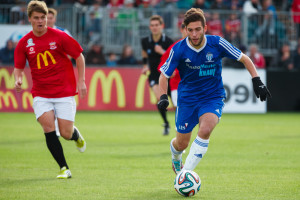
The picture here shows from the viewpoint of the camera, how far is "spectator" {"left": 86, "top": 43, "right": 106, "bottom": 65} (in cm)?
2155

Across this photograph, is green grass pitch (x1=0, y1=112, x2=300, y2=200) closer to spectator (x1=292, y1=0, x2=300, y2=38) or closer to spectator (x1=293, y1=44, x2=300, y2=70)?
spectator (x1=293, y1=44, x2=300, y2=70)

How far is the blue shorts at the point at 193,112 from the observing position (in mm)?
7461

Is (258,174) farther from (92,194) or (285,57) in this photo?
(285,57)

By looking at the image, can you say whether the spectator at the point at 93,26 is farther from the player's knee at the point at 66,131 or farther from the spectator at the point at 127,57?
the player's knee at the point at 66,131

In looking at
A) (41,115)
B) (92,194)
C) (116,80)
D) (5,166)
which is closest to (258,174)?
(92,194)

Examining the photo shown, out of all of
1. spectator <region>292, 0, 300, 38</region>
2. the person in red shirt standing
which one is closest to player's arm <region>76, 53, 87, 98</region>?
the person in red shirt standing

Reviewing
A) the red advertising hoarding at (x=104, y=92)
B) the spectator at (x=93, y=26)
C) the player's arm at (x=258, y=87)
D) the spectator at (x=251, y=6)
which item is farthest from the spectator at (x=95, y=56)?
the player's arm at (x=258, y=87)

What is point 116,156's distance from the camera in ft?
35.1

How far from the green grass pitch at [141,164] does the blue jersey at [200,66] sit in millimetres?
1237

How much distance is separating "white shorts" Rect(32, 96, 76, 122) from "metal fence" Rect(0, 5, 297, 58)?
537 inches

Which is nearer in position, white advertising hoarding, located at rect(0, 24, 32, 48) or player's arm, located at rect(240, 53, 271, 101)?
player's arm, located at rect(240, 53, 271, 101)

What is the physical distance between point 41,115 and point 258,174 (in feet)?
10.9

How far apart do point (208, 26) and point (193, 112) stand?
15.0 meters

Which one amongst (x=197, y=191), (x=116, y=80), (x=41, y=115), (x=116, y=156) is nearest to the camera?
(x=197, y=191)
